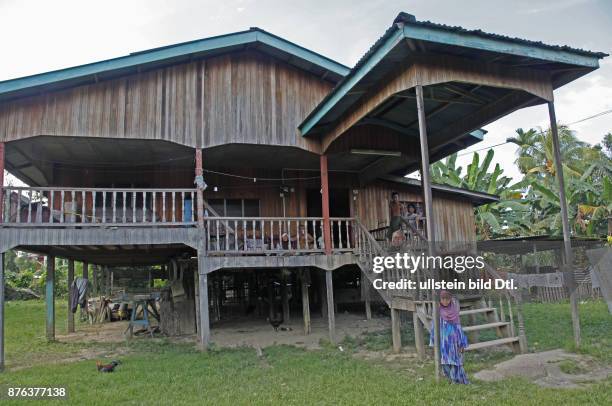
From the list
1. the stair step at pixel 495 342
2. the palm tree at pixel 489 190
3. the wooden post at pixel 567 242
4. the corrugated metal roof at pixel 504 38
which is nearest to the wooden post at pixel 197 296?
the stair step at pixel 495 342

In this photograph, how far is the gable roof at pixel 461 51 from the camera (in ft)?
23.7

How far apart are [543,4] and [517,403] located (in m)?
10.4

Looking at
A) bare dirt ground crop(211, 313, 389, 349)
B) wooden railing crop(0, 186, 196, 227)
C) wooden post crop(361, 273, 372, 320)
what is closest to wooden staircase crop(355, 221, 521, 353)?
bare dirt ground crop(211, 313, 389, 349)

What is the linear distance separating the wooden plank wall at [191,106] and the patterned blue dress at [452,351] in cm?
601

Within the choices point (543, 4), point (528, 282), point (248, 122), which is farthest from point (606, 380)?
point (528, 282)

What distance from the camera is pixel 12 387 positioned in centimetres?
762

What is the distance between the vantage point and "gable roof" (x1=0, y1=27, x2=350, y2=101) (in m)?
9.77

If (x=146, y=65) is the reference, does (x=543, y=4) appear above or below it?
above

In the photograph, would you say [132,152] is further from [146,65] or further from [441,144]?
[441,144]

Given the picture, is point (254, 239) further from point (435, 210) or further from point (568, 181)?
point (568, 181)

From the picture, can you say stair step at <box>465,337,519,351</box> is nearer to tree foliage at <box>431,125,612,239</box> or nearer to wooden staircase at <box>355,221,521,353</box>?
wooden staircase at <box>355,221,521,353</box>

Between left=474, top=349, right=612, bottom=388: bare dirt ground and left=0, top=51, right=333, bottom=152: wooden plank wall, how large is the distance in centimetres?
661

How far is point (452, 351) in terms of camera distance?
22.8 ft

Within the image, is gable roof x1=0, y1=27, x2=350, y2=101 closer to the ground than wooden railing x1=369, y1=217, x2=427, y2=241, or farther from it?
farther from it
